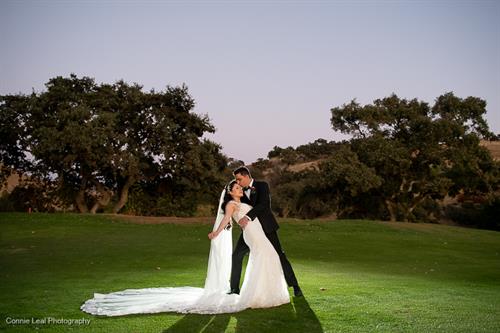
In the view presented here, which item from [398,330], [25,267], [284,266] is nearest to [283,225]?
[25,267]

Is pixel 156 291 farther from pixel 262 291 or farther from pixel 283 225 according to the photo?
pixel 283 225

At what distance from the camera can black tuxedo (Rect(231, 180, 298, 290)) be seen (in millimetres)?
9750

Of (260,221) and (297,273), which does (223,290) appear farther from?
(297,273)

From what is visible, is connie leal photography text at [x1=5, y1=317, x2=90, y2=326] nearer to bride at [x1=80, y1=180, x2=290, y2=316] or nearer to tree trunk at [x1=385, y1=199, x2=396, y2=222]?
bride at [x1=80, y1=180, x2=290, y2=316]

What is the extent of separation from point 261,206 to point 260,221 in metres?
0.27

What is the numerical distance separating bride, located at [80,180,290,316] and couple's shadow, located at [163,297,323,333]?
0.95ft

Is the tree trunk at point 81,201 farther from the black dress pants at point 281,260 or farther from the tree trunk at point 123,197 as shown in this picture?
the black dress pants at point 281,260

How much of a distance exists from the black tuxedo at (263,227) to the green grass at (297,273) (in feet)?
2.07

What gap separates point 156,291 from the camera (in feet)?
31.8

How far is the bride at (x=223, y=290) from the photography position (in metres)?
8.54

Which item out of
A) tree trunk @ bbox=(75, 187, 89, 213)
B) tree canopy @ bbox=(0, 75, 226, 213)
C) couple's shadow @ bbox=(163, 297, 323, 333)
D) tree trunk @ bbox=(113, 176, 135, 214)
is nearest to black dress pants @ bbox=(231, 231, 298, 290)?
couple's shadow @ bbox=(163, 297, 323, 333)

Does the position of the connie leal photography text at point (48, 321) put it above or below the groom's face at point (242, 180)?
below

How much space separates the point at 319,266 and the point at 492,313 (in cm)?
652

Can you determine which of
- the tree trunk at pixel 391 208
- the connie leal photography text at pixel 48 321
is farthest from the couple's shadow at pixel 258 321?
the tree trunk at pixel 391 208
